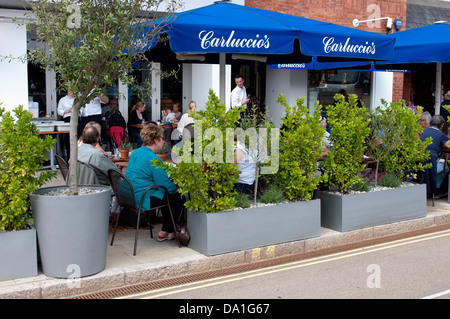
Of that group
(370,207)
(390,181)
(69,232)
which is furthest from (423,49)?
(69,232)

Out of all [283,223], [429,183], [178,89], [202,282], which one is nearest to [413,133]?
[429,183]

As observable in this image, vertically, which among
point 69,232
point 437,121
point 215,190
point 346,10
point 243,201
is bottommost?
point 69,232

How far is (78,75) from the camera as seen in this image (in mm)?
5188

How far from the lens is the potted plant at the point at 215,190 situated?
5.77m

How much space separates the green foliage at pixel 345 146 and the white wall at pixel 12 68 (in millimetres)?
7016

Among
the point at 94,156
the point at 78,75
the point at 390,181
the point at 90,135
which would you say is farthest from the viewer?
the point at 390,181

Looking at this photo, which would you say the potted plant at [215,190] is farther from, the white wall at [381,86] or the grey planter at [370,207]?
the white wall at [381,86]

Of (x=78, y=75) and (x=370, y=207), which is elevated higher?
(x=78, y=75)

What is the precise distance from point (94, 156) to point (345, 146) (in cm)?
326

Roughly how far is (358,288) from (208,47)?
10.4 ft

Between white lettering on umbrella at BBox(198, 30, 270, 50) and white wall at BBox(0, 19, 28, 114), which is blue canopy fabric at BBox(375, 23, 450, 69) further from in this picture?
white wall at BBox(0, 19, 28, 114)

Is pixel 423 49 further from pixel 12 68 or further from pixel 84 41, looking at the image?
pixel 12 68

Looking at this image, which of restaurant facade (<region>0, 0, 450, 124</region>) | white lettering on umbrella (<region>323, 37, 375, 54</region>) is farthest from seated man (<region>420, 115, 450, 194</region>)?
restaurant facade (<region>0, 0, 450, 124</region>)
